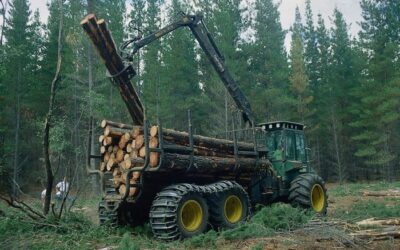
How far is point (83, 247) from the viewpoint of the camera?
7539mm

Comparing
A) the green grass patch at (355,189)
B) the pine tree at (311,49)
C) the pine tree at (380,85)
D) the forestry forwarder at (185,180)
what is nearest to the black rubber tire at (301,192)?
the forestry forwarder at (185,180)

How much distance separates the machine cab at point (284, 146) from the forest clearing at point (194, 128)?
0.06 m

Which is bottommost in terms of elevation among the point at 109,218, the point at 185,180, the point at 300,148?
the point at 109,218

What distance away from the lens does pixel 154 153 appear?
28.6 feet

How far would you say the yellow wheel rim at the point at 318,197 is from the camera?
12709 millimetres

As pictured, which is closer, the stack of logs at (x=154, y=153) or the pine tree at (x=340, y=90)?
the stack of logs at (x=154, y=153)

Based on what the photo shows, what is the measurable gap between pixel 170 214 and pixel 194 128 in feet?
66.6

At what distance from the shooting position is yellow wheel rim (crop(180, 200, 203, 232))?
8859mm

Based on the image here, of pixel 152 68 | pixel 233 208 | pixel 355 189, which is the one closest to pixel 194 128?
pixel 152 68

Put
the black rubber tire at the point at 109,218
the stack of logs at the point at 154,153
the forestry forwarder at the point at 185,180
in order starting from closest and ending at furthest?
the forestry forwarder at the point at 185,180, the stack of logs at the point at 154,153, the black rubber tire at the point at 109,218

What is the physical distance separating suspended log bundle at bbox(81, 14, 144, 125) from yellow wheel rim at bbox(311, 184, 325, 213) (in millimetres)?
6080

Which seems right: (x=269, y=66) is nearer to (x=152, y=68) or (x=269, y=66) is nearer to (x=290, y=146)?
(x=152, y=68)

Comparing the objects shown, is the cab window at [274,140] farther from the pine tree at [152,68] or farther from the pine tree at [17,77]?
the pine tree at [17,77]

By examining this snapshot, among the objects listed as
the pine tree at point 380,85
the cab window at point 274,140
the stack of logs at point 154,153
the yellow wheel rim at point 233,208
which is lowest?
the yellow wheel rim at point 233,208
